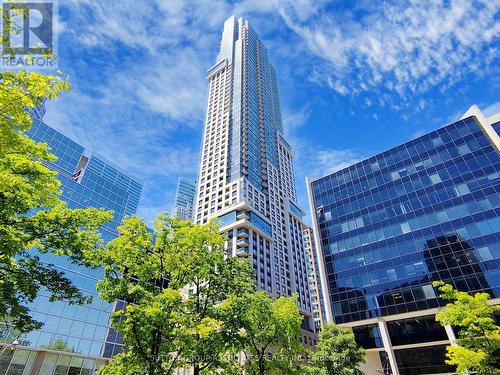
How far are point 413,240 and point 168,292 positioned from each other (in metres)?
40.6

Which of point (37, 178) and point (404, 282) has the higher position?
point (404, 282)

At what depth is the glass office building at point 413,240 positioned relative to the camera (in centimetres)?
3891

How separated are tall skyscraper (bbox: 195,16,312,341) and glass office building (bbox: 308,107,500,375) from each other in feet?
89.6

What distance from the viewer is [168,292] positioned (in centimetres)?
1490

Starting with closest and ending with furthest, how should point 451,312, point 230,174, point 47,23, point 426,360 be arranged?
point 47,23
point 451,312
point 426,360
point 230,174

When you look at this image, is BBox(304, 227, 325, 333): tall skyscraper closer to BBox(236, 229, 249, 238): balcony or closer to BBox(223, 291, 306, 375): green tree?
BBox(236, 229, 249, 238): balcony

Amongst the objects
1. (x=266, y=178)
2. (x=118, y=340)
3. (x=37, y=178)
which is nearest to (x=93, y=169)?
(x=118, y=340)

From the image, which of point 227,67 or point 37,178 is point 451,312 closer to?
point 37,178

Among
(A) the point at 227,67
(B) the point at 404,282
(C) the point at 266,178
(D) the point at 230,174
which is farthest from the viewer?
(A) the point at 227,67

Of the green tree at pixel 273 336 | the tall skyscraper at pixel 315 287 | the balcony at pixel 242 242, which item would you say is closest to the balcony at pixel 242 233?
the balcony at pixel 242 242

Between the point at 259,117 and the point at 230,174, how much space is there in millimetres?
31447

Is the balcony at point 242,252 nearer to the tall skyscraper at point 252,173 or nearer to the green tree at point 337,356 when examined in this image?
the tall skyscraper at point 252,173

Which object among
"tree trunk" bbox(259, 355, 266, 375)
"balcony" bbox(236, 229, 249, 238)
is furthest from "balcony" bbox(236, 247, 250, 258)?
"tree trunk" bbox(259, 355, 266, 375)

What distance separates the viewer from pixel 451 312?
846 inches
